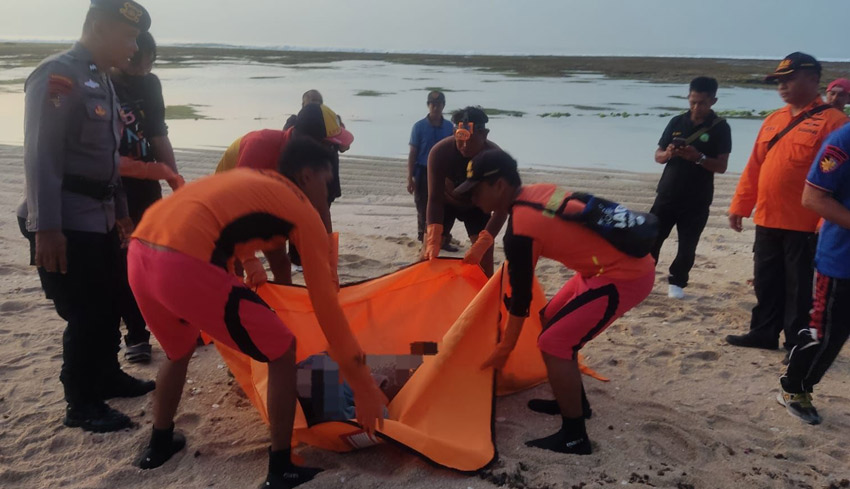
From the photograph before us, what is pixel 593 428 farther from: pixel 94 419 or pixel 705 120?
pixel 705 120

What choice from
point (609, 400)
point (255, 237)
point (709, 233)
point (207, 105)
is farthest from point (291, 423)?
point (207, 105)

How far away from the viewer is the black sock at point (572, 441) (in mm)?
3531

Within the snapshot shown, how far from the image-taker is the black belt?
3.48 metres

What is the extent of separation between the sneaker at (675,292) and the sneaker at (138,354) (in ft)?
13.7

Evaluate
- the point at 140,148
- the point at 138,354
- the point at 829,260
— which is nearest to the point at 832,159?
the point at 829,260

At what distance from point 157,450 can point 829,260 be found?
3516mm

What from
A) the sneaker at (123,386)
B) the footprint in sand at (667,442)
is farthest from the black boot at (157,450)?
the footprint in sand at (667,442)

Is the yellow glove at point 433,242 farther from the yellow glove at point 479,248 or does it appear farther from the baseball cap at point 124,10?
the baseball cap at point 124,10

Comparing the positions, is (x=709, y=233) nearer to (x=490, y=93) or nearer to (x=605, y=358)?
(x=605, y=358)

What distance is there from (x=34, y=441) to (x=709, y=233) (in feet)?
23.5

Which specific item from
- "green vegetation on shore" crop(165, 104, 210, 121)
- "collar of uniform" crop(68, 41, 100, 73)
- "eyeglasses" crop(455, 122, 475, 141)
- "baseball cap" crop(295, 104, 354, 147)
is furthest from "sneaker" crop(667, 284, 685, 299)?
"green vegetation on shore" crop(165, 104, 210, 121)

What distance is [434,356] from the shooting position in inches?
151

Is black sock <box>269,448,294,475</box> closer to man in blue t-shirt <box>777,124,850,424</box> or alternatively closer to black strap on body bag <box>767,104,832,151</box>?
man in blue t-shirt <box>777,124,850,424</box>

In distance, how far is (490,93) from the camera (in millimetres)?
26859
